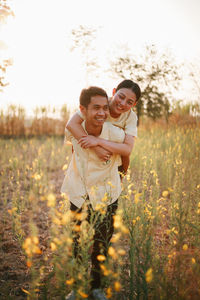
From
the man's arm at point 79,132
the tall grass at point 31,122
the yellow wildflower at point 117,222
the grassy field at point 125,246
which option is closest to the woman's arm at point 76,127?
the man's arm at point 79,132

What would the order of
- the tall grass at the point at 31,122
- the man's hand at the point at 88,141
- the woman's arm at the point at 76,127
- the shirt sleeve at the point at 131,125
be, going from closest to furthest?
the man's hand at the point at 88,141 → the woman's arm at the point at 76,127 → the shirt sleeve at the point at 131,125 → the tall grass at the point at 31,122

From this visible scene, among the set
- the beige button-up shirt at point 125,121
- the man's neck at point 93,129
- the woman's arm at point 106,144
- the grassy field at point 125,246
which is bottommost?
the grassy field at point 125,246

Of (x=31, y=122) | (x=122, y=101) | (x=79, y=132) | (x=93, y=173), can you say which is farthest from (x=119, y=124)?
(x=31, y=122)

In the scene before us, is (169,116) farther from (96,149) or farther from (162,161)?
(96,149)

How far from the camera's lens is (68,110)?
12.9m

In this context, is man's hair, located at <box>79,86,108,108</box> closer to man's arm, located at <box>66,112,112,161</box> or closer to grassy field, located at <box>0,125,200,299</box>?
man's arm, located at <box>66,112,112,161</box>

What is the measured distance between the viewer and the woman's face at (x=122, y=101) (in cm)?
A: 211

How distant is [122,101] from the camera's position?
210 centimetres

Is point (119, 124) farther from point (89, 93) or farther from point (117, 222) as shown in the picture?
point (117, 222)

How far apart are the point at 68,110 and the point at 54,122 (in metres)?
1.07

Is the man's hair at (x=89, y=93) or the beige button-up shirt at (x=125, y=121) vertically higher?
the man's hair at (x=89, y=93)

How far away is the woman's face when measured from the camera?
6.91ft

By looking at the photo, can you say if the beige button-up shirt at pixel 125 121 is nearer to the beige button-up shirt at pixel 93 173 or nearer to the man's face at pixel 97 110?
the beige button-up shirt at pixel 93 173

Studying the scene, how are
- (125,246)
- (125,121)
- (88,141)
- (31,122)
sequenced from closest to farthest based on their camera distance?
(88,141) < (125,121) < (125,246) < (31,122)
